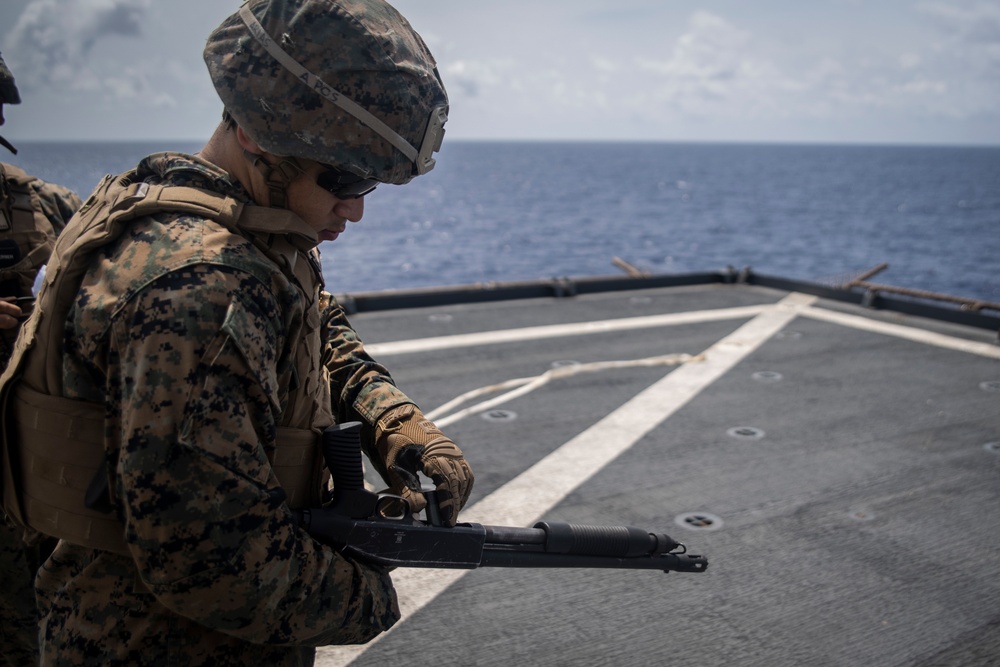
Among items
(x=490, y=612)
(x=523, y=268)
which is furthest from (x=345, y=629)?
(x=523, y=268)

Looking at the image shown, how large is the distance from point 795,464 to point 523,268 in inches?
1591

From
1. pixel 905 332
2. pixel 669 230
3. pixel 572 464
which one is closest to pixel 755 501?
pixel 572 464

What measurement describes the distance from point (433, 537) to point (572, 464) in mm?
2687

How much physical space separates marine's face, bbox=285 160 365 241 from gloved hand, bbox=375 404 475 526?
0.59m

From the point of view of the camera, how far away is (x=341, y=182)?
5.42 feet

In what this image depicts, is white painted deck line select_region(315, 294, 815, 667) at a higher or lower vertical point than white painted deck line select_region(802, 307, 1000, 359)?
lower

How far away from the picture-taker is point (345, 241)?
57250 mm

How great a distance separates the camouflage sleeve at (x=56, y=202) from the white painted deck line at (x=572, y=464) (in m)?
1.91

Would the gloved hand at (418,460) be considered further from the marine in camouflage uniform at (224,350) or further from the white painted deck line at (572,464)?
the white painted deck line at (572,464)

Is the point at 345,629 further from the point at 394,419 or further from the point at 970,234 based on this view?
the point at 970,234

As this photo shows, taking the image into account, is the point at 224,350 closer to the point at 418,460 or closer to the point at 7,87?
the point at 418,460

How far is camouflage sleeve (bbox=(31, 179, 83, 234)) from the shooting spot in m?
3.40

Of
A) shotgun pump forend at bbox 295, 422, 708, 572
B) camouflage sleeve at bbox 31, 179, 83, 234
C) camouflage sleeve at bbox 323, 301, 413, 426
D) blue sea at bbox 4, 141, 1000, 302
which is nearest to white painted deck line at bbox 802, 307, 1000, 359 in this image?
blue sea at bbox 4, 141, 1000, 302

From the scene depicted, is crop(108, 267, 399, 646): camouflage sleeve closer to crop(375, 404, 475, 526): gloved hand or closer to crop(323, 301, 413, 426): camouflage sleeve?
crop(375, 404, 475, 526): gloved hand
